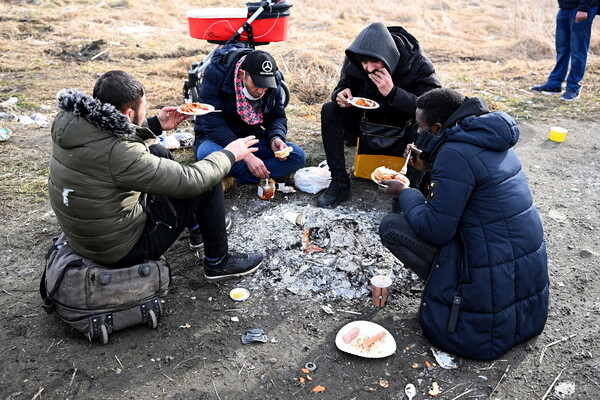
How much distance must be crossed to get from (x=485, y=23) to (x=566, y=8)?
7.08 metres

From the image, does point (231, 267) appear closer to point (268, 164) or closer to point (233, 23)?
point (268, 164)

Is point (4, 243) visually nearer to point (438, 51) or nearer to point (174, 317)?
point (174, 317)

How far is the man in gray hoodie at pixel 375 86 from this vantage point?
13.5ft

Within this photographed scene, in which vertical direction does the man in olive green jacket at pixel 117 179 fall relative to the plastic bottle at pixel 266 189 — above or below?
above

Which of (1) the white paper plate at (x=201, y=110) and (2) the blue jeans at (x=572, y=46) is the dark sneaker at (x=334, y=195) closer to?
(1) the white paper plate at (x=201, y=110)

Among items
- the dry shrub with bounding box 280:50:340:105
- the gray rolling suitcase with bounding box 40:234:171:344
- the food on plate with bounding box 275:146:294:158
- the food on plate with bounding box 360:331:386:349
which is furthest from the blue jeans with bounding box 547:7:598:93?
the gray rolling suitcase with bounding box 40:234:171:344

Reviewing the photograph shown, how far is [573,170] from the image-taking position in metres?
5.39

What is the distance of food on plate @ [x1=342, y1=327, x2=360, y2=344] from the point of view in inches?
116

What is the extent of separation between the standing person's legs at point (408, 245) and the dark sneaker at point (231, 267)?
0.98m

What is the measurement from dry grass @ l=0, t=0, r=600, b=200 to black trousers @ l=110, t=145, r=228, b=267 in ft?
7.47

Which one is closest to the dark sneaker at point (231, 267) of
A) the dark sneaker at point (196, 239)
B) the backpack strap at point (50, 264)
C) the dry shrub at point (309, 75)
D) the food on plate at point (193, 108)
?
the dark sneaker at point (196, 239)

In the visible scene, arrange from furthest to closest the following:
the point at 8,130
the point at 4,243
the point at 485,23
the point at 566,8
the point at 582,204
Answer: the point at 485,23 < the point at 566,8 < the point at 8,130 < the point at 582,204 < the point at 4,243

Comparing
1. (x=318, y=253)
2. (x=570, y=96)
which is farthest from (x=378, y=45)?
(x=570, y=96)

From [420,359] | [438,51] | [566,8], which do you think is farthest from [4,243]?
[438,51]
